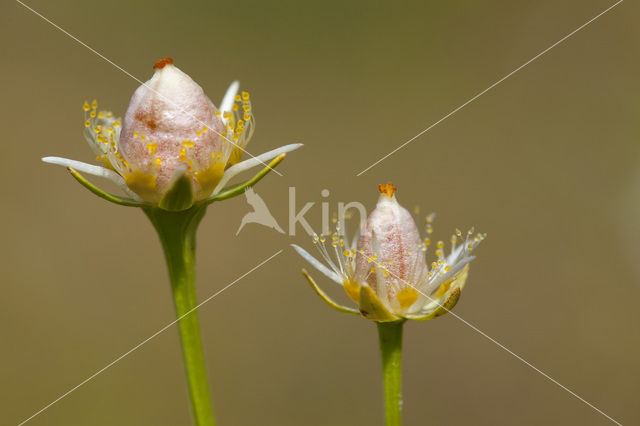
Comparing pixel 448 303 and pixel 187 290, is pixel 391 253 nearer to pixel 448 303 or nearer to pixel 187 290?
pixel 448 303

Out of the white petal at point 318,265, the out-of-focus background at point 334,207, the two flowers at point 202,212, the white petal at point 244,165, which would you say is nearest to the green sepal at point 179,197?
the two flowers at point 202,212

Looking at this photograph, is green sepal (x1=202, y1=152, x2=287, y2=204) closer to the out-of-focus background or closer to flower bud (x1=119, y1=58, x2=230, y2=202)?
flower bud (x1=119, y1=58, x2=230, y2=202)

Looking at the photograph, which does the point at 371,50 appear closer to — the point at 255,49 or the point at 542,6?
the point at 255,49

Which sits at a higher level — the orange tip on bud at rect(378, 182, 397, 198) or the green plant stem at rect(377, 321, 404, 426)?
the orange tip on bud at rect(378, 182, 397, 198)

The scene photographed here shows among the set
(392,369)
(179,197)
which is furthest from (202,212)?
(392,369)

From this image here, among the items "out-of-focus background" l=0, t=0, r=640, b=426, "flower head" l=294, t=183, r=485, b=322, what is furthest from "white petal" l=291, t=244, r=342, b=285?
"out-of-focus background" l=0, t=0, r=640, b=426

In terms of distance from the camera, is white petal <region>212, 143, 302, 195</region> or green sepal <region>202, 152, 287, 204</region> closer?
green sepal <region>202, 152, 287, 204</region>

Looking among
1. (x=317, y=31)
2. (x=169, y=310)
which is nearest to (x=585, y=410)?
(x=169, y=310)
